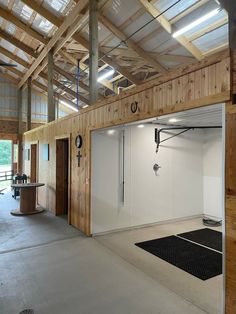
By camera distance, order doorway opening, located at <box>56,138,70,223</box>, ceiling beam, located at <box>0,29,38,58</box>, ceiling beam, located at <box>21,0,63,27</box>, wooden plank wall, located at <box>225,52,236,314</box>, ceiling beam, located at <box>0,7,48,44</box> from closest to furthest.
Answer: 1. wooden plank wall, located at <box>225,52,236,314</box>
2. ceiling beam, located at <box>21,0,63,27</box>
3. doorway opening, located at <box>56,138,70,223</box>
4. ceiling beam, located at <box>0,7,48,44</box>
5. ceiling beam, located at <box>0,29,38,58</box>

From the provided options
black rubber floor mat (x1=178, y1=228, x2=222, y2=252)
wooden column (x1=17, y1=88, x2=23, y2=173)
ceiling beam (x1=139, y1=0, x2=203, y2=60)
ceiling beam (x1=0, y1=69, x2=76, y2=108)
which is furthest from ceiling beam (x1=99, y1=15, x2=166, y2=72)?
wooden column (x1=17, y1=88, x2=23, y2=173)

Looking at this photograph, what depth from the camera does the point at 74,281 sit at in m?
3.02

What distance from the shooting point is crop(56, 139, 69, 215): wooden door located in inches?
251

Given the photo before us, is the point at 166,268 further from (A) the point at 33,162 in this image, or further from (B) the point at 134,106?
(A) the point at 33,162

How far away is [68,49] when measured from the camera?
24.0 ft

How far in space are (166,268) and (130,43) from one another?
495 cm

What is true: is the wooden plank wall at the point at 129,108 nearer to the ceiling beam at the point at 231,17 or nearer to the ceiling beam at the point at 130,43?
the ceiling beam at the point at 231,17

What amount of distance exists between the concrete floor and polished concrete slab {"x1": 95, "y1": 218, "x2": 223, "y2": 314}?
0.10 m

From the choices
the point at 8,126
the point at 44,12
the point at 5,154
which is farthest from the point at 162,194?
the point at 5,154

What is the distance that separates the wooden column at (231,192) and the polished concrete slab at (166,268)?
49 cm

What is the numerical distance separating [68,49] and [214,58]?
596 cm

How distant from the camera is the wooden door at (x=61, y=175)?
6383 mm

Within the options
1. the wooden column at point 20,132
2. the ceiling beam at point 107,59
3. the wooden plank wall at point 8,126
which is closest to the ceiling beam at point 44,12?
the ceiling beam at point 107,59

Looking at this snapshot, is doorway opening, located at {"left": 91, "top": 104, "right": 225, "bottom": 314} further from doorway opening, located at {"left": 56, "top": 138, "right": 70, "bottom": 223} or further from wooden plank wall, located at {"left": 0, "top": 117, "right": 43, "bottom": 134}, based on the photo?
wooden plank wall, located at {"left": 0, "top": 117, "right": 43, "bottom": 134}
